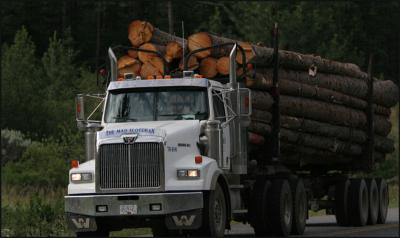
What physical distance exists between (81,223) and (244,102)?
331cm

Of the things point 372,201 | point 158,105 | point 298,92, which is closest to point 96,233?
point 158,105

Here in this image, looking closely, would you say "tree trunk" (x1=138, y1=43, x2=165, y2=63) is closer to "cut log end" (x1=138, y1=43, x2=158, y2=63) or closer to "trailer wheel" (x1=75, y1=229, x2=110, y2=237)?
"cut log end" (x1=138, y1=43, x2=158, y2=63)

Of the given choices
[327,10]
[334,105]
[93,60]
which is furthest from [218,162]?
[327,10]

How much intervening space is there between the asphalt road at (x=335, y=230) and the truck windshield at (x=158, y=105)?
4353mm

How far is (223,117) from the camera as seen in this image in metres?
19.4

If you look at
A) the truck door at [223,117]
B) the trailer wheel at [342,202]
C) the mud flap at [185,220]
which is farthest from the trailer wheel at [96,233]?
the trailer wheel at [342,202]

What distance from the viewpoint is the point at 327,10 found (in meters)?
65.1

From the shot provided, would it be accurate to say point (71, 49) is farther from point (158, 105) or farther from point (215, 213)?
point (215, 213)

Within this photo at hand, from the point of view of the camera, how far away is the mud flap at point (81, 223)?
59.1 feet

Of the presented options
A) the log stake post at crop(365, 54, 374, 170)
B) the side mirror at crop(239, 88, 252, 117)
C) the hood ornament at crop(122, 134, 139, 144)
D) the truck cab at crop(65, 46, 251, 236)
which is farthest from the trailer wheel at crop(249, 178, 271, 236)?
the log stake post at crop(365, 54, 374, 170)

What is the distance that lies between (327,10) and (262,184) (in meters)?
→ 44.3

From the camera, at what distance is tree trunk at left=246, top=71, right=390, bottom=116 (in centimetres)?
2180

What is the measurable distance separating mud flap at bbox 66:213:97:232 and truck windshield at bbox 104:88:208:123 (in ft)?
5.73

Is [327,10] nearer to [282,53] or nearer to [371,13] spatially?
[371,13]
